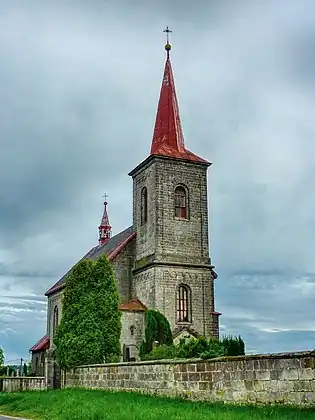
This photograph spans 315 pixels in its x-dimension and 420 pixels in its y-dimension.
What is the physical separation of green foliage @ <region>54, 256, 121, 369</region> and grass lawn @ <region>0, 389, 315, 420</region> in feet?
27.4

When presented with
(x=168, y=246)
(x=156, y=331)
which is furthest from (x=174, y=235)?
(x=156, y=331)

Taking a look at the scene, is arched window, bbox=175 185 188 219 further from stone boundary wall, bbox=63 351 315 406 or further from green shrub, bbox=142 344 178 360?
stone boundary wall, bbox=63 351 315 406

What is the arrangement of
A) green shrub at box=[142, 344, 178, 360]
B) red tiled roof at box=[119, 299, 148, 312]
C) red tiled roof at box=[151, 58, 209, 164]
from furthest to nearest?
red tiled roof at box=[151, 58, 209, 164]
red tiled roof at box=[119, 299, 148, 312]
green shrub at box=[142, 344, 178, 360]

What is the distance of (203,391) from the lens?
49.2 feet

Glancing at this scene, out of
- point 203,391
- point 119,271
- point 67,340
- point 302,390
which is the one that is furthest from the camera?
point 119,271

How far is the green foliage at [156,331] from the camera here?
3481 cm

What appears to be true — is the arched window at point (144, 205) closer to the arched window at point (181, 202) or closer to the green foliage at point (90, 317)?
the arched window at point (181, 202)

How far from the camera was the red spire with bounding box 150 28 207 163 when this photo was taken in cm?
4028

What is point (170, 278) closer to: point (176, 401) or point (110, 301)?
point (110, 301)

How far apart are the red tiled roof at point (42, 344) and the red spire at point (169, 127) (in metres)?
20.9

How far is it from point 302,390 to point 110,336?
1952cm

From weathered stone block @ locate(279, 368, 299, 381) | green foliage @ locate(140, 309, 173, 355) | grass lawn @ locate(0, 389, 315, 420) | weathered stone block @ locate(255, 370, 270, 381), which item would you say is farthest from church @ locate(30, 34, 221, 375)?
weathered stone block @ locate(279, 368, 299, 381)

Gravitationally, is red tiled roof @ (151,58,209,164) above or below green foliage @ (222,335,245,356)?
above

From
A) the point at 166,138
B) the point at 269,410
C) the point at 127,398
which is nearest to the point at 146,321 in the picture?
the point at 166,138
